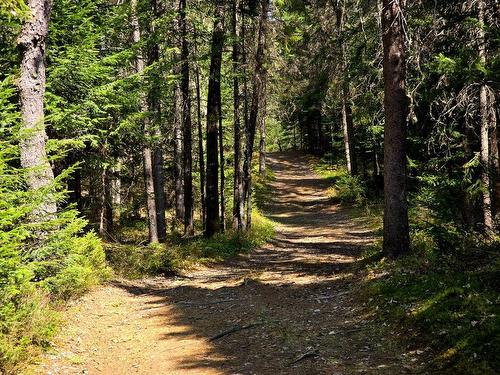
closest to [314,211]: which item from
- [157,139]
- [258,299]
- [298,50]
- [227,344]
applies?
[298,50]

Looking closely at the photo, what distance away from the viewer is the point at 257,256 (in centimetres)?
1585

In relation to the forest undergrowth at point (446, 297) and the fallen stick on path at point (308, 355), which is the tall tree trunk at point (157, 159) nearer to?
the forest undergrowth at point (446, 297)

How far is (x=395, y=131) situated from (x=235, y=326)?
5.16 metres

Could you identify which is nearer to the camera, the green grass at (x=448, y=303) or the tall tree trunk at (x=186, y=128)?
the green grass at (x=448, y=303)

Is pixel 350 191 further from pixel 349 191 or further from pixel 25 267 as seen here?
pixel 25 267

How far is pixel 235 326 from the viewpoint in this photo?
780cm

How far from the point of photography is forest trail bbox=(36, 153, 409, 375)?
609cm

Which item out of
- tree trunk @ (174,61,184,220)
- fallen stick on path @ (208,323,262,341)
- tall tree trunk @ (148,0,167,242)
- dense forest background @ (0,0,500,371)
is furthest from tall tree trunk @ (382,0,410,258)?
tree trunk @ (174,61,184,220)

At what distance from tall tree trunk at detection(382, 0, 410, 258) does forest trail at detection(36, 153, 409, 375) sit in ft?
4.79

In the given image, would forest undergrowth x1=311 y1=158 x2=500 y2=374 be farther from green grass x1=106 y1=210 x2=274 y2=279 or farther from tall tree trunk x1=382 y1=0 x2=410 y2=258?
green grass x1=106 y1=210 x2=274 y2=279

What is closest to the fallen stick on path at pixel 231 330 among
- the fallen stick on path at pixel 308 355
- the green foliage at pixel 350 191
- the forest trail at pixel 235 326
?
the forest trail at pixel 235 326

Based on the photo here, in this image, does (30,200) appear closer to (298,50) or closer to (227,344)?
(227,344)

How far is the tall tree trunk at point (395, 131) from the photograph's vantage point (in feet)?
30.1

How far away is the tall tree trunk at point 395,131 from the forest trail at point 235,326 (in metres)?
1.46
